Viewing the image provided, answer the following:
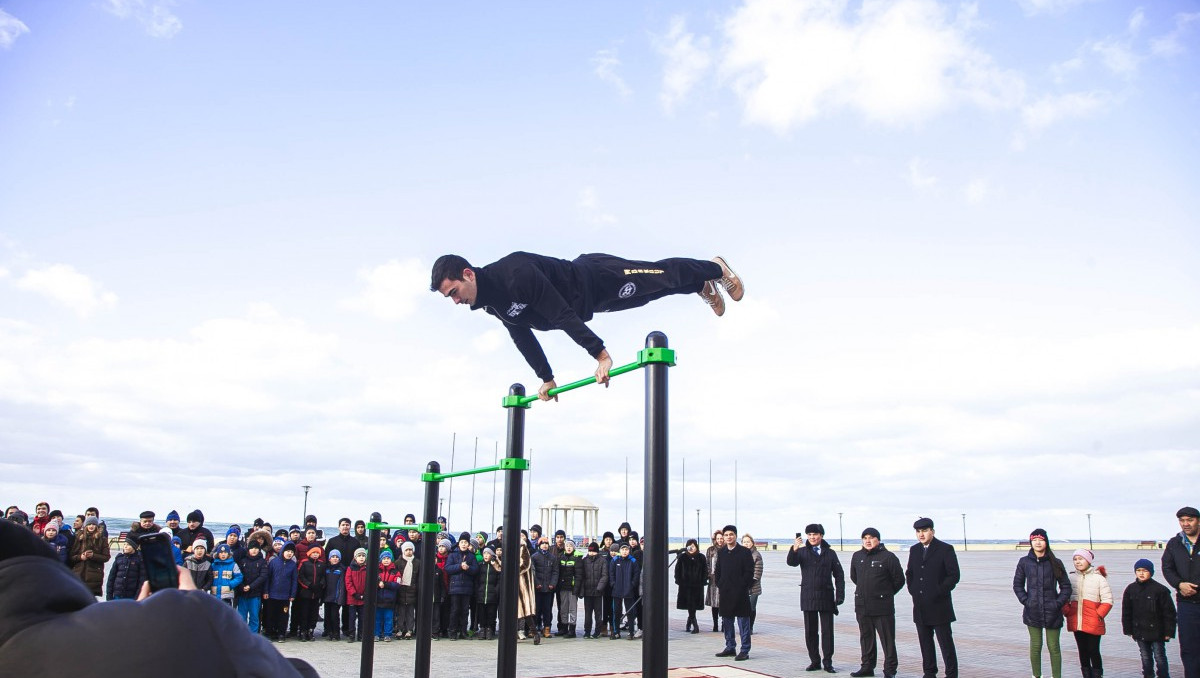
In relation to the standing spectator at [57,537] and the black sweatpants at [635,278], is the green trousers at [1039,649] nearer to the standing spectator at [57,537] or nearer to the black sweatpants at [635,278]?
the black sweatpants at [635,278]

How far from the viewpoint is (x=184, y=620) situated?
1621 mm

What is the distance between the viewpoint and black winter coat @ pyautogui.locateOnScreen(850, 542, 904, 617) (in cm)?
922

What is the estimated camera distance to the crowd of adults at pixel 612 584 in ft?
27.7

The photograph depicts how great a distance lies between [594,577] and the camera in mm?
12734

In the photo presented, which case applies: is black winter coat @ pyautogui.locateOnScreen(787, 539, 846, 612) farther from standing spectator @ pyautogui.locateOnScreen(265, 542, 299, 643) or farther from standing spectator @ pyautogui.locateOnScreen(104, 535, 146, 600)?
standing spectator @ pyautogui.locateOnScreen(104, 535, 146, 600)

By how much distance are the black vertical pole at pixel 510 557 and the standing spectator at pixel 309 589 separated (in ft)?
23.9

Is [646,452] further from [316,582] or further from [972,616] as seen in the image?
[972,616]

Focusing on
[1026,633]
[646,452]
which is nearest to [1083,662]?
[1026,633]

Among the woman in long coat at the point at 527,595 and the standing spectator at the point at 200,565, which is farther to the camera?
the woman in long coat at the point at 527,595

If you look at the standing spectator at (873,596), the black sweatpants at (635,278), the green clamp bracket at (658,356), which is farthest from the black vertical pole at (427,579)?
the standing spectator at (873,596)

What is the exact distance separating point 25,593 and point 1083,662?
31.7 ft

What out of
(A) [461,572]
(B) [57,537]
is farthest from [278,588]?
(B) [57,537]

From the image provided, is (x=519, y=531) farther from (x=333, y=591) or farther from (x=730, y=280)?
(x=333, y=591)

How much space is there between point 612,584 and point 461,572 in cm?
236
